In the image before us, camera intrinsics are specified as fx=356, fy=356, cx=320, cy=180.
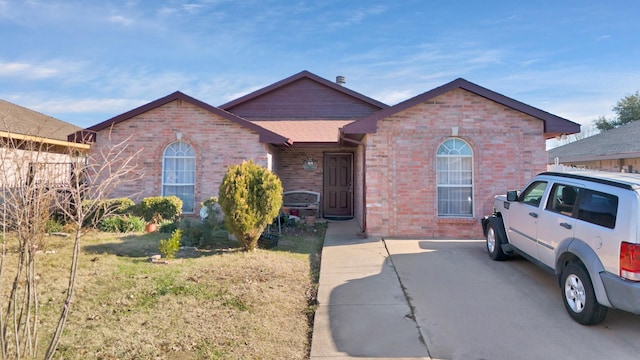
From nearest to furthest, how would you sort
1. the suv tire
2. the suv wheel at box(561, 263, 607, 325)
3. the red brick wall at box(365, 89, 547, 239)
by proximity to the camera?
the suv wheel at box(561, 263, 607, 325) < the suv tire < the red brick wall at box(365, 89, 547, 239)

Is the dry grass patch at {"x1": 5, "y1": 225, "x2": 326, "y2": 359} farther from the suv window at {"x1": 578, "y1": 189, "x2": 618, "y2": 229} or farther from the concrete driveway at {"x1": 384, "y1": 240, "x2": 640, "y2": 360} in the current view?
the suv window at {"x1": 578, "y1": 189, "x2": 618, "y2": 229}

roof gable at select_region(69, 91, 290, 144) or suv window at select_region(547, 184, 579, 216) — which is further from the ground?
roof gable at select_region(69, 91, 290, 144)

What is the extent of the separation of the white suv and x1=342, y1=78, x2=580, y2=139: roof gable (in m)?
3.87

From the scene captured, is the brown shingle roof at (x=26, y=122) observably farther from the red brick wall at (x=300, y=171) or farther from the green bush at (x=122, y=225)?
the red brick wall at (x=300, y=171)

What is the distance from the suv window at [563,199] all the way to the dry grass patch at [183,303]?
143 inches

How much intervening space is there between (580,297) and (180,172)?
9.87m

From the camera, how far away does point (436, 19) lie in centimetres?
923

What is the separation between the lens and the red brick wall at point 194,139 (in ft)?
34.6

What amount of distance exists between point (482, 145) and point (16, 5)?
11050 millimetres

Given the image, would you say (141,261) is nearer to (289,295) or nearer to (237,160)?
(289,295)

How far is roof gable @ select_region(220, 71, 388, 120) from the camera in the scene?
15.0 meters

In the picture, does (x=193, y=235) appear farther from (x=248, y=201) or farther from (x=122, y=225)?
(x=122, y=225)

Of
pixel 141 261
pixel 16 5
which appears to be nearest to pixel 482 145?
pixel 141 261

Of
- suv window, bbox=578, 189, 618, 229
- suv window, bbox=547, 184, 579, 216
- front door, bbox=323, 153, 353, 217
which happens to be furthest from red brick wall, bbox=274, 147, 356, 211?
suv window, bbox=578, 189, 618, 229
